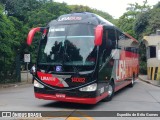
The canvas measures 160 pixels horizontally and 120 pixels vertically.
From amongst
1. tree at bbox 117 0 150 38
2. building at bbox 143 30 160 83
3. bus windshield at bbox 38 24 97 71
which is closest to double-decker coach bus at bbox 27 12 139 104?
bus windshield at bbox 38 24 97 71

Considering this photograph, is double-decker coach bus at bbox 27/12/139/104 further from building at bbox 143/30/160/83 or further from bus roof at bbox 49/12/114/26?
building at bbox 143/30/160/83

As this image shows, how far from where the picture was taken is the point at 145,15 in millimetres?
41906

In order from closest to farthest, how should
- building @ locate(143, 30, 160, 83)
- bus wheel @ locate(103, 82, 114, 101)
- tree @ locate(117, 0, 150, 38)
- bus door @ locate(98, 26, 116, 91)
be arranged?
1. bus door @ locate(98, 26, 116, 91)
2. bus wheel @ locate(103, 82, 114, 101)
3. building @ locate(143, 30, 160, 83)
4. tree @ locate(117, 0, 150, 38)

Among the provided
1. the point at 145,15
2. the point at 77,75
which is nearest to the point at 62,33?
the point at 77,75

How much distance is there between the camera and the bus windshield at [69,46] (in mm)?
11414

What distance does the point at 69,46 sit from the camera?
11.6 meters

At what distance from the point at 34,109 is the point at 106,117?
2735mm

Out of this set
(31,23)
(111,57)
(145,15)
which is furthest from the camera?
(145,15)

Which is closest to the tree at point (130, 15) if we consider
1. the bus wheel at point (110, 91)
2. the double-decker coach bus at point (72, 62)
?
the bus wheel at point (110, 91)

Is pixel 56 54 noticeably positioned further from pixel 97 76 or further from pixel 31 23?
pixel 31 23

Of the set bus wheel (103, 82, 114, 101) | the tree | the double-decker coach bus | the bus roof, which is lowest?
bus wheel (103, 82, 114, 101)

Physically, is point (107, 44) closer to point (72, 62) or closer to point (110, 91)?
point (72, 62)

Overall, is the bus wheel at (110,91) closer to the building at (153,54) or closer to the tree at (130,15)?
the building at (153,54)

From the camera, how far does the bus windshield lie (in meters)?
11.4
